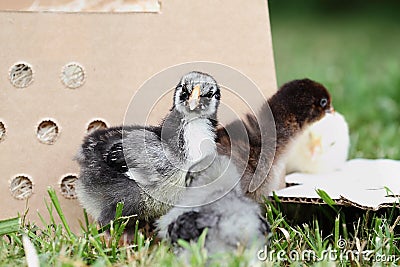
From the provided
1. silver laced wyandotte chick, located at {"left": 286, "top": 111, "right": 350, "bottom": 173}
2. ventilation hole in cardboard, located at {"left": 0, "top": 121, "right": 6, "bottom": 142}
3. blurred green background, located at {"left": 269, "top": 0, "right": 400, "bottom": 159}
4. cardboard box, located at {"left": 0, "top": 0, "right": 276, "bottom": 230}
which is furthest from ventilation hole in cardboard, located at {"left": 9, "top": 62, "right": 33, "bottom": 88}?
blurred green background, located at {"left": 269, "top": 0, "right": 400, "bottom": 159}

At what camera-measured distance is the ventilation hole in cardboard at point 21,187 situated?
1.80m

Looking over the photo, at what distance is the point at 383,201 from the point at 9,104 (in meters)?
1.00

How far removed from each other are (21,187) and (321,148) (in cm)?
99

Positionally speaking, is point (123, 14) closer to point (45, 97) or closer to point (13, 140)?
point (45, 97)

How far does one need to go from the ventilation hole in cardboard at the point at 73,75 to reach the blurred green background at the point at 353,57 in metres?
1.23

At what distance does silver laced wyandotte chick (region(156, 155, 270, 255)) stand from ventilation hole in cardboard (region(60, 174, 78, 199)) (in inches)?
15.5

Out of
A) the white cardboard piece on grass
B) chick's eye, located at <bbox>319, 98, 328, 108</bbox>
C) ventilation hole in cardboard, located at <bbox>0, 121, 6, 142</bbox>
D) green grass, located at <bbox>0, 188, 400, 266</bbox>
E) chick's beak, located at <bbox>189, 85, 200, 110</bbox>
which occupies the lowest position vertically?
green grass, located at <bbox>0, 188, 400, 266</bbox>

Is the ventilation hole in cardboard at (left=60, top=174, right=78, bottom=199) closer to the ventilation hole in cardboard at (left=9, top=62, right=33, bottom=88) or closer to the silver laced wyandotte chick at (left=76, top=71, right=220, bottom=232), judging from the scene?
the silver laced wyandotte chick at (left=76, top=71, right=220, bottom=232)

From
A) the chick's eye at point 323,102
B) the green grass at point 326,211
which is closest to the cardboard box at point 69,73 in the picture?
the green grass at point 326,211

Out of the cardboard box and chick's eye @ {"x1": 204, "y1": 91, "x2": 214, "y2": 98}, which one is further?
the cardboard box

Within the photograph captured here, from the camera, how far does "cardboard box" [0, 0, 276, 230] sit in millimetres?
1805

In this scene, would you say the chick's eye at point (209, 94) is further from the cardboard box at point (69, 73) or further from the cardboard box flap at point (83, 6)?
the cardboard box flap at point (83, 6)

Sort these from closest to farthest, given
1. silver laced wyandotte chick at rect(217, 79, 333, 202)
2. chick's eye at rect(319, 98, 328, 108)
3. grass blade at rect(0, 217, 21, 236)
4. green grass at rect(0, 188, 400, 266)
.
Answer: green grass at rect(0, 188, 400, 266), grass blade at rect(0, 217, 21, 236), silver laced wyandotte chick at rect(217, 79, 333, 202), chick's eye at rect(319, 98, 328, 108)

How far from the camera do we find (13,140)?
1.81m
